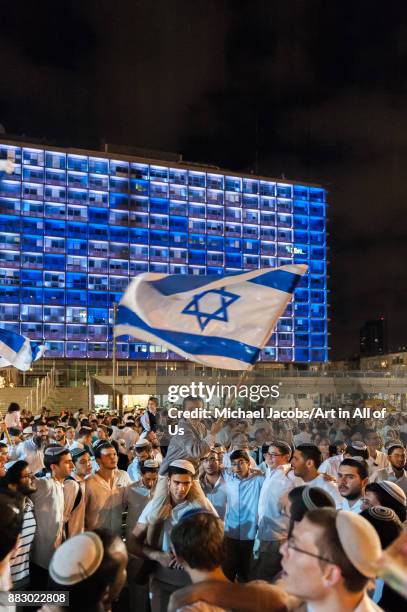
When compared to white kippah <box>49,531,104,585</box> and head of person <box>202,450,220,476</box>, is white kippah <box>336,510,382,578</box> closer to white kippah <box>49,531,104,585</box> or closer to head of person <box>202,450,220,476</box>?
white kippah <box>49,531,104,585</box>

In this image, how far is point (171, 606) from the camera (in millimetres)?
2768

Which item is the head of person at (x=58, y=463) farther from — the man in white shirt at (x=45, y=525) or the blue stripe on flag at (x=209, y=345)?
the blue stripe on flag at (x=209, y=345)

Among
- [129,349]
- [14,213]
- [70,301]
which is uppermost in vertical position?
[14,213]

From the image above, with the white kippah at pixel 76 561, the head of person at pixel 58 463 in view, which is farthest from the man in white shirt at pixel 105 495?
the white kippah at pixel 76 561

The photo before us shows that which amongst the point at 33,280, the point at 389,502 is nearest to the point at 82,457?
the point at 389,502

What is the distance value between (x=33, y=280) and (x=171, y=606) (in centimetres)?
7225

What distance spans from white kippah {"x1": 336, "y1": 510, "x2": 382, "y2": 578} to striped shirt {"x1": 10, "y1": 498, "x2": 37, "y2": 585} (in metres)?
3.26

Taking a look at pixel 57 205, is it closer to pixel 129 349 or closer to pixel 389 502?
pixel 129 349

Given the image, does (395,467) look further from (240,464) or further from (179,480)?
(179,480)

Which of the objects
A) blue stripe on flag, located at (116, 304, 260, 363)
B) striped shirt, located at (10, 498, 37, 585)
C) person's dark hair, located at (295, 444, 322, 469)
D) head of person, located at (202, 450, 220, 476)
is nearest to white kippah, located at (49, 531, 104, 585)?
striped shirt, located at (10, 498, 37, 585)

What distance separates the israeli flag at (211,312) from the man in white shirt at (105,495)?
1.27 m

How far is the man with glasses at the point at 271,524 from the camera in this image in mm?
6164

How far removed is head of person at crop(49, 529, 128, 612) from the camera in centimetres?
234

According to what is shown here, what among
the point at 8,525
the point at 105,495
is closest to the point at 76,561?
the point at 8,525
